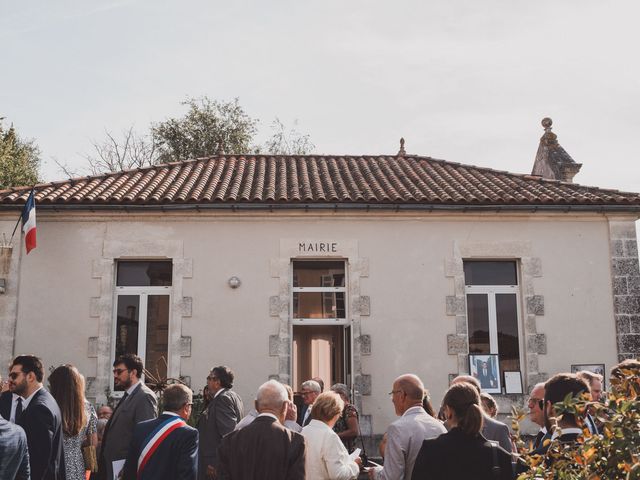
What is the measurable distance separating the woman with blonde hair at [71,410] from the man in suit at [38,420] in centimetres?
26

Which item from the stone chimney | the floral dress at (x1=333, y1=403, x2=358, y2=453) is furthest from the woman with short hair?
the stone chimney

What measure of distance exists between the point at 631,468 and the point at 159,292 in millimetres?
9079

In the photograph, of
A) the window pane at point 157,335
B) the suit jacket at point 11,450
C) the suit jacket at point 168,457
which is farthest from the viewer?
the window pane at point 157,335

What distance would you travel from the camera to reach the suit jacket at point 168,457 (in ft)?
14.0

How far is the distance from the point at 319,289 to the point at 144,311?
8.85ft

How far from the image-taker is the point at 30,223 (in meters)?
9.98

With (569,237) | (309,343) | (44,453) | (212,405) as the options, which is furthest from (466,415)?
(309,343)

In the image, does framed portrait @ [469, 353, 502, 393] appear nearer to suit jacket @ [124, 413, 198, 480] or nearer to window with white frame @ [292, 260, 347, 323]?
window with white frame @ [292, 260, 347, 323]

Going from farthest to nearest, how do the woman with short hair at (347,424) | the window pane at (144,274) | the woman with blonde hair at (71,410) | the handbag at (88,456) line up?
the window pane at (144,274)
the woman with short hair at (347,424)
the handbag at (88,456)
the woman with blonde hair at (71,410)

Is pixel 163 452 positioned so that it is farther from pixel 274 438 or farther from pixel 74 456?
pixel 74 456

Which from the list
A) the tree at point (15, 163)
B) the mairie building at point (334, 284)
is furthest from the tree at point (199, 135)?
the mairie building at point (334, 284)

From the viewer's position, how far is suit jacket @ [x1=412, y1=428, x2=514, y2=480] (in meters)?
3.88

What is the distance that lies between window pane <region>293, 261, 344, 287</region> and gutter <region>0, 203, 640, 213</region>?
0.89 meters

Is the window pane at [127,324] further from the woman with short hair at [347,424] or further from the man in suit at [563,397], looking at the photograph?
the man in suit at [563,397]
